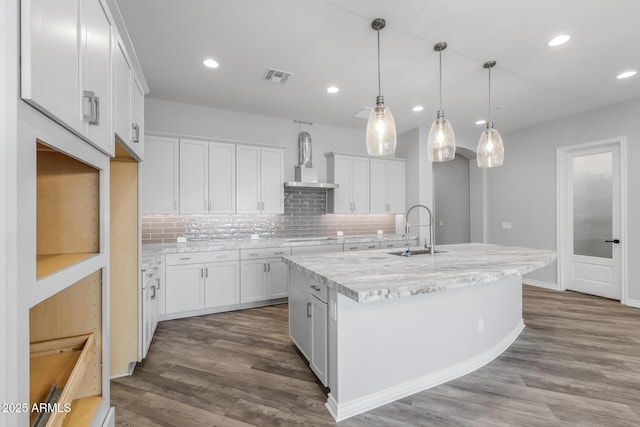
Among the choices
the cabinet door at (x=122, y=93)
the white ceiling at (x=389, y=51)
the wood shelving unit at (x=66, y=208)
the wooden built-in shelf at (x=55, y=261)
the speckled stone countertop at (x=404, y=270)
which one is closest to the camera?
→ the wooden built-in shelf at (x=55, y=261)

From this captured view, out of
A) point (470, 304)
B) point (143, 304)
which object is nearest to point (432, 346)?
point (470, 304)

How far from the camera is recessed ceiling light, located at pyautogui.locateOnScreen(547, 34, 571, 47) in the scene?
259 cm

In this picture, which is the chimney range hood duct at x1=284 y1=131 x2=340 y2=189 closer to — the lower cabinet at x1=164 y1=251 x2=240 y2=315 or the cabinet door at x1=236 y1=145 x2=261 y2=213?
the cabinet door at x1=236 y1=145 x2=261 y2=213

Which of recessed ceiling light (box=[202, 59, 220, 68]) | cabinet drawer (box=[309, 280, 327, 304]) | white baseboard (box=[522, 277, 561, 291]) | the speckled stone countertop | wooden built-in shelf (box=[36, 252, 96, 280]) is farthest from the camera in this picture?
white baseboard (box=[522, 277, 561, 291])

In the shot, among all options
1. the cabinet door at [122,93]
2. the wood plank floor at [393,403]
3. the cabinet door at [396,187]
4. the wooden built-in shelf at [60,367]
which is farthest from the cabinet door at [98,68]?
the cabinet door at [396,187]

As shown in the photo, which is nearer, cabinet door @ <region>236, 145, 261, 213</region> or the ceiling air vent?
the ceiling air vent

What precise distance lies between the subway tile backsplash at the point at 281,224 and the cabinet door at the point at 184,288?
70 cm

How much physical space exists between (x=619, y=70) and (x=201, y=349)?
545cm

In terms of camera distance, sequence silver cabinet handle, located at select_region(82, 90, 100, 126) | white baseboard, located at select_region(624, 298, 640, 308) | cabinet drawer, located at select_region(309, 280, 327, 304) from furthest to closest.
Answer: white baseboard, located at select_region(624, 298, 640, 308)
cabinet drawer, located at select_region(309, 280, 327, 304)
silver cabinet handle, located at select_region(82, 90, 100, 126)

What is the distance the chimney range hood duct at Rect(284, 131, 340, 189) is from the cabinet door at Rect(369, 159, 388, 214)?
2.92 feet

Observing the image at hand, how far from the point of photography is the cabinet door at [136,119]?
73.7 inches

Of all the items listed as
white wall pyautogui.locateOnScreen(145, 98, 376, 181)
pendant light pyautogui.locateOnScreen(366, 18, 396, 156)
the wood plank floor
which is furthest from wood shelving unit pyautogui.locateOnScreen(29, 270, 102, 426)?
white wall pyautogui.locateOnScreen(145, 98, 376, 181)

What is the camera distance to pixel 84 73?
3.46ft

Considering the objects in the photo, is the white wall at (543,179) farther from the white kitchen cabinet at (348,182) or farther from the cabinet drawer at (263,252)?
the cabinet drawer at (263,252)
